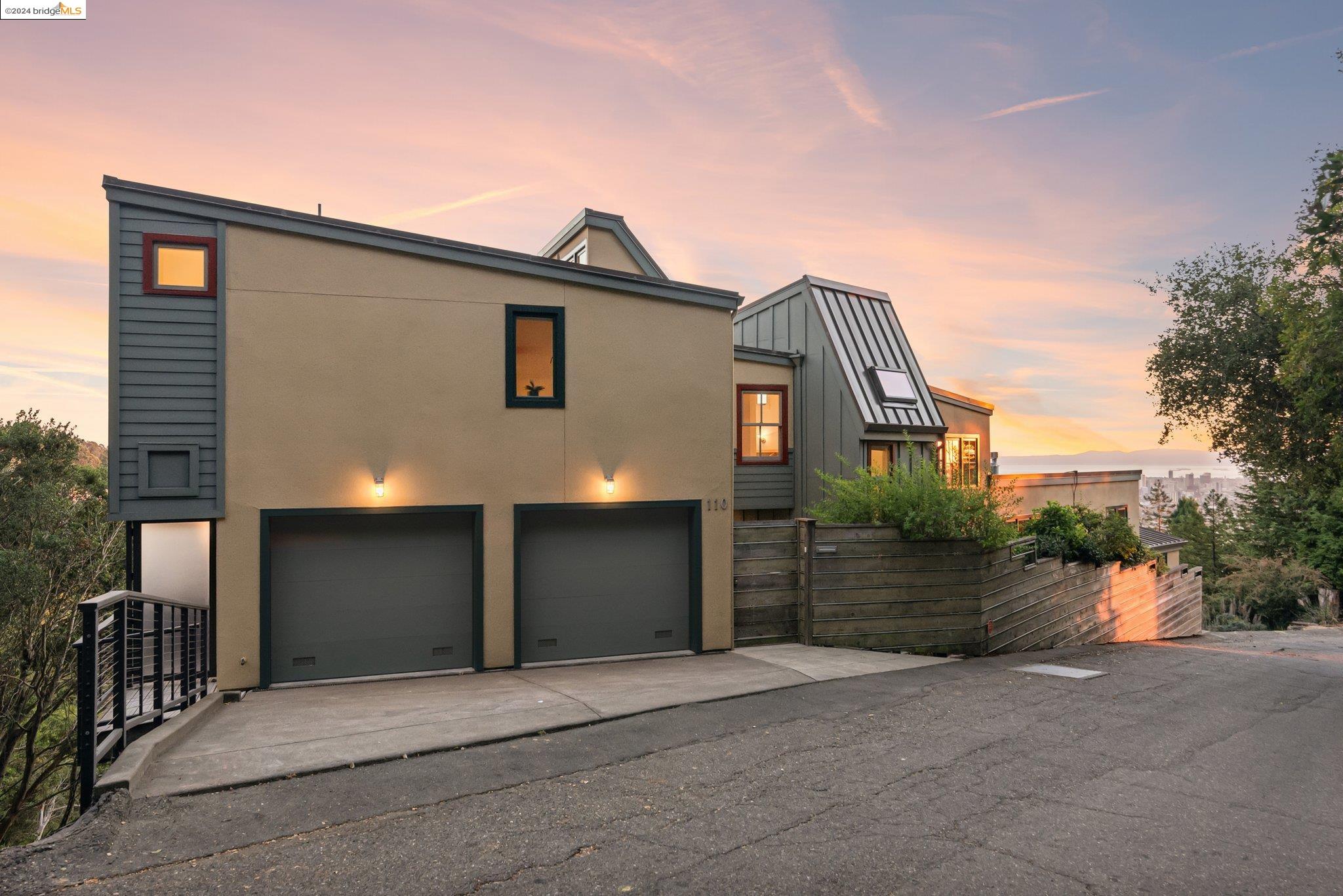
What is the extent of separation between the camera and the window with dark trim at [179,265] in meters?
8.38

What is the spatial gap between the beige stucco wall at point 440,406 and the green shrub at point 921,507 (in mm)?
2101

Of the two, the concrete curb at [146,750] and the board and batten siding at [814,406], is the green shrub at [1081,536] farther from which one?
the concrete curb at [146,750]

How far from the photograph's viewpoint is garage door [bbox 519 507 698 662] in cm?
997

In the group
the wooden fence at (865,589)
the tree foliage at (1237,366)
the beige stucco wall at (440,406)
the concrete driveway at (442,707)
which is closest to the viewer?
the concrete driveway at (442,707)

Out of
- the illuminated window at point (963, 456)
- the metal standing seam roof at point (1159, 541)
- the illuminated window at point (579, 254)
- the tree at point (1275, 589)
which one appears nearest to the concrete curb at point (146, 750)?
the illuminated window at point (579, 254)

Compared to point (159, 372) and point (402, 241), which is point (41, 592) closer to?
point (159, 372)

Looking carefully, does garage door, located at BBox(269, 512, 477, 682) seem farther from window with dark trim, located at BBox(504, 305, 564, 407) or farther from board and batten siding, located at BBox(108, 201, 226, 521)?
window with dark trim, located at BBox(504, 305, 564, 407)

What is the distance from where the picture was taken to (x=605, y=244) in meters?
14.6

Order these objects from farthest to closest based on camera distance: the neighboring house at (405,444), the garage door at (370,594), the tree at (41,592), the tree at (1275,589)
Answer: the tree at (1275,589)
the tree at (41,592)
the garage door at (370,594)
the neighboring house at (405,444)

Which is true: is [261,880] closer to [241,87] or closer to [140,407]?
[140,407]

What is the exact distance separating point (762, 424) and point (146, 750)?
1157 centimetres

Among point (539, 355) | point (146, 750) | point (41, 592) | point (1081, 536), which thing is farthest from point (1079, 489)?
point (41, 592)

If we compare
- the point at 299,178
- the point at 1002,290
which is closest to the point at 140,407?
the point at 299,178

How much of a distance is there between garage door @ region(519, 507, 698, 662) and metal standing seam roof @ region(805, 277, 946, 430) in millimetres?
5356
